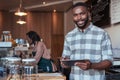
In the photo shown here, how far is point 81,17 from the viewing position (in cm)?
200

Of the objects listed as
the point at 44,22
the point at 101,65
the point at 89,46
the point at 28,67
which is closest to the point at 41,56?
the point at 28,67

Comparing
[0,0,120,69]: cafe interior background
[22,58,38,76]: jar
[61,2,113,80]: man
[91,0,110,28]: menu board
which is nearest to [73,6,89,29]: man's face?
[61,2,113,80]: man

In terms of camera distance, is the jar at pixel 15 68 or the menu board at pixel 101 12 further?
the menu board at pixel 101 12

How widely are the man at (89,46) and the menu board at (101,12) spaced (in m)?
3.02

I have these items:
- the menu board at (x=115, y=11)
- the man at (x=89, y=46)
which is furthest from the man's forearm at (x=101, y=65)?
the menu board at (x=115, y=11)

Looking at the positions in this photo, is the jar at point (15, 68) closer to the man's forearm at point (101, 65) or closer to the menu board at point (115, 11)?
the man's forearm at point (101, 65)

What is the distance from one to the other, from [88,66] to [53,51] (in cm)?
967

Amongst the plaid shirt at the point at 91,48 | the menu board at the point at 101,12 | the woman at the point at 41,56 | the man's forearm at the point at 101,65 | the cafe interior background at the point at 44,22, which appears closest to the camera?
the man's forearm at the point at 101,65

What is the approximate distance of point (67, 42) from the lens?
221cm

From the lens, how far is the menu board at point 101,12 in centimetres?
507

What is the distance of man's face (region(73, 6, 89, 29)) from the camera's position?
6.56 feet

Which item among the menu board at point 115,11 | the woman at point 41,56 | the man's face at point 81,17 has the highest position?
the menu board at point 115,11

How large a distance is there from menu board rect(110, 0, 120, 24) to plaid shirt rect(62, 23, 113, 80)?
8.39 feet

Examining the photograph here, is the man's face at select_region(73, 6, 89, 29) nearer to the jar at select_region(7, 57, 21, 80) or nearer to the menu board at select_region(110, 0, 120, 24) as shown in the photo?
the jar at select_region(7, 57, 21, 80)
